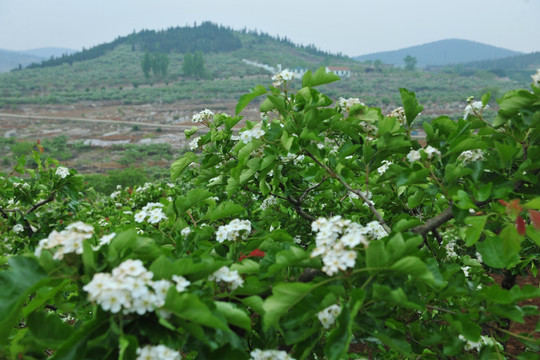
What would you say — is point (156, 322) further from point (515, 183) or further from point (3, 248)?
point (3, 248)

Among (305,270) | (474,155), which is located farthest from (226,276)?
(474,155)

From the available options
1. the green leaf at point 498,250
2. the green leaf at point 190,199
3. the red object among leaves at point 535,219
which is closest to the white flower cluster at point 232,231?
the green leaf at point 190,199

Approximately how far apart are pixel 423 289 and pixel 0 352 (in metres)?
1.33

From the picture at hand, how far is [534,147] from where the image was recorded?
4.72 feet

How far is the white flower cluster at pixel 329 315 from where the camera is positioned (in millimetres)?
1171

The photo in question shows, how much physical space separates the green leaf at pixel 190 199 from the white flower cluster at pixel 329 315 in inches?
30.0

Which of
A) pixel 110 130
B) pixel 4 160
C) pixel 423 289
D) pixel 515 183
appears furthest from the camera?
pixel 110 130

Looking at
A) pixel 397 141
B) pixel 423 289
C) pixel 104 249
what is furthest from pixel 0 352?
pixel 397 141

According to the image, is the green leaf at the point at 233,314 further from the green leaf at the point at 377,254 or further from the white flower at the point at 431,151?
the white flower at the point at 431,151

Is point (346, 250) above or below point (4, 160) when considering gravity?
above

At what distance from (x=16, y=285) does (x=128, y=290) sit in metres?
0.36

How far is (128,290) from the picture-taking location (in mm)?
1004

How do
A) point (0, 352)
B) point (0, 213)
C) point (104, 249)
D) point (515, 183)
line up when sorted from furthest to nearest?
point (0, 213) → point (515, 183) → point (104, 249) → point (0, 352)

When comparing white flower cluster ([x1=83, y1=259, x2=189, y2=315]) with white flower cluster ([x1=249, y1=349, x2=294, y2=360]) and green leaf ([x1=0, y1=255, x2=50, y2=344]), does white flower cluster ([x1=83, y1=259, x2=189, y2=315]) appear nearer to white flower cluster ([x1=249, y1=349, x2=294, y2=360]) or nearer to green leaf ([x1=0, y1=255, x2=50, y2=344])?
green leaf ([x1=0, y1=255, x2=50, y2=344])
